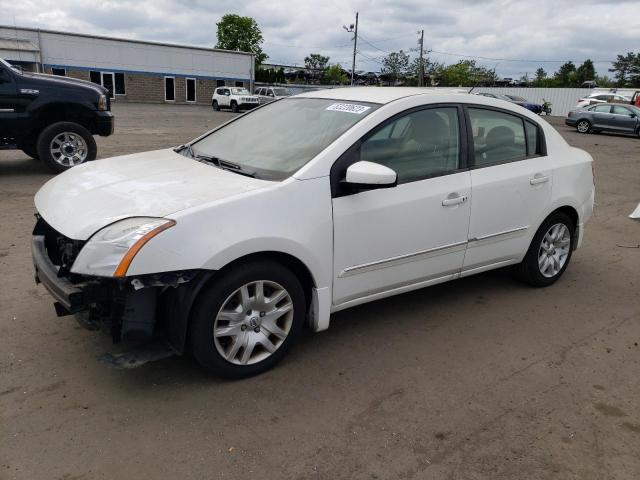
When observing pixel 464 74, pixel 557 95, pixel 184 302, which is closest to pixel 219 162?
pixel 184 302

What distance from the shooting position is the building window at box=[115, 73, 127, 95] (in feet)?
141

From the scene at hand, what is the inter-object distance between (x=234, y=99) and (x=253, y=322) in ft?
111

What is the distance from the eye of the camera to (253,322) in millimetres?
3182

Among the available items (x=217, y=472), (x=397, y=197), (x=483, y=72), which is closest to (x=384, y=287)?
(x=397, y=197)

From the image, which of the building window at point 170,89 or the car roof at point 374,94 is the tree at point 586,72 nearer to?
the building window at point 170,89

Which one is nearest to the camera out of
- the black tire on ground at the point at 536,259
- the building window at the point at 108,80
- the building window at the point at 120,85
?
the black tire on ground at the point at 536,259

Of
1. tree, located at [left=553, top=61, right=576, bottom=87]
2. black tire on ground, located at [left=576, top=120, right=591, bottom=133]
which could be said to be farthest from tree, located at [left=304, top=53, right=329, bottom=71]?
black tire on ground, located at [left=576, top=120, right=591, bottom=133]

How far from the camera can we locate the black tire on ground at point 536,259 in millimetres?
4695

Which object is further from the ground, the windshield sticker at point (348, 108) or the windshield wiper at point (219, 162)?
the windshield sticker at point (348, 108)

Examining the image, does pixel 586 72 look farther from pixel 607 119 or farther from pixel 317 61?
pixel 607 119

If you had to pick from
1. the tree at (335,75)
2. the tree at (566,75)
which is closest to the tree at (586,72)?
the tree at (566,75)

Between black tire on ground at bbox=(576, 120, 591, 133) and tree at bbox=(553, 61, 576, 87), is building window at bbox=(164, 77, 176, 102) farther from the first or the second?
tree at bbox=(553, 61, 576, 87)

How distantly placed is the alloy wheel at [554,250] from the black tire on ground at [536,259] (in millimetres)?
27

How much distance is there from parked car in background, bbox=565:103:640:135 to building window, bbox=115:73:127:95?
32942 mm
